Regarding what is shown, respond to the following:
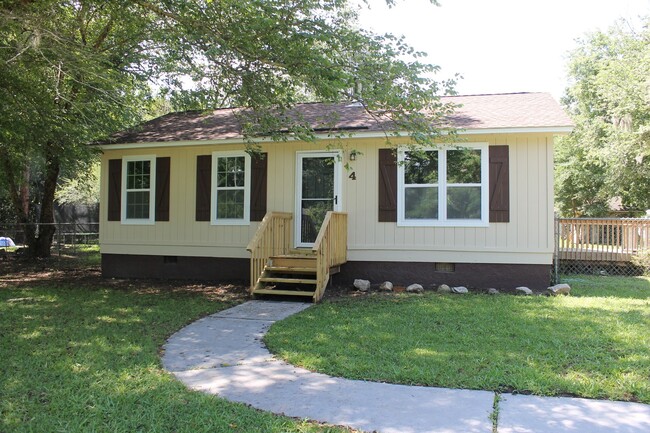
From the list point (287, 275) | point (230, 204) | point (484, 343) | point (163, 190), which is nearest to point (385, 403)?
point (484, 343)

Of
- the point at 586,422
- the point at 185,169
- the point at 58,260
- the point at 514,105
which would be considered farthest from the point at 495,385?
the point at 58,260

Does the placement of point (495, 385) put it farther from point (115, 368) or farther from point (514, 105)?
point (514, 105)

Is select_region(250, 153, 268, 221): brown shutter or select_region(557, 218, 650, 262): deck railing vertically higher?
select_region(250, 153, 268, 221): brown shutter

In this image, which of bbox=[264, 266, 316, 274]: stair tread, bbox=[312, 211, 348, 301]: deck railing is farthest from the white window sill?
bbox=[264, 266, 316, 274]: stair tread

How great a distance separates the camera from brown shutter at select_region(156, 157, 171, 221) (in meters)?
10.8

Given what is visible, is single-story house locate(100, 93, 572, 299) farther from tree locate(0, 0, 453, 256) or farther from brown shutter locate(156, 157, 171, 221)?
tree locate(0, 0, 453, 256)

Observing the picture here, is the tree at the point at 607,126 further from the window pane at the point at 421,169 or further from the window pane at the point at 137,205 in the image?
the window pane at the point at 137,205

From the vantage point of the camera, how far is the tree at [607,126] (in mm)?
18500

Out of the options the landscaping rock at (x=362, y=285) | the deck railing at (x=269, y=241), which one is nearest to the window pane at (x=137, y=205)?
the deck railing at (x=269, y=241)

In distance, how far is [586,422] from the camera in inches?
121

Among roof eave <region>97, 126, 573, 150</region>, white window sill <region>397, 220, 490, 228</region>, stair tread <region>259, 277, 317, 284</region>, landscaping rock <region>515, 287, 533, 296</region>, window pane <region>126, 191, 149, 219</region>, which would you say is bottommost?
landscaping rock <region>515, 287, 533, 296</region>

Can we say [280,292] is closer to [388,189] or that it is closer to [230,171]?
[388,189]

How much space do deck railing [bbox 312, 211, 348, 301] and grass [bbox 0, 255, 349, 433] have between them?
1.51m

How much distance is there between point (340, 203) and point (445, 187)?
6.77 feet
